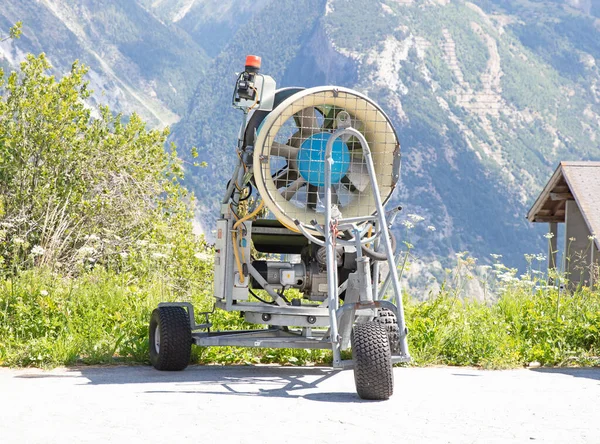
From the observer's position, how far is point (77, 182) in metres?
13.5

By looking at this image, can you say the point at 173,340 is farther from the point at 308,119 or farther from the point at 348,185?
the point at 308,119

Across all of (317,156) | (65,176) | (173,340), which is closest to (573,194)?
(65,176)

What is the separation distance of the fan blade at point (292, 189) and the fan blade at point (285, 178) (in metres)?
0.04

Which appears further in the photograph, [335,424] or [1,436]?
[335,424]

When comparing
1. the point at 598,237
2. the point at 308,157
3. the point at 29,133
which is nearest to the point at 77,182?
the point at 29,133

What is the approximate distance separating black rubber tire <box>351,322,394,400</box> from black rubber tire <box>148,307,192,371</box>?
1597 mm

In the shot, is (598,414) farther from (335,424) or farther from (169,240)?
(169,240)

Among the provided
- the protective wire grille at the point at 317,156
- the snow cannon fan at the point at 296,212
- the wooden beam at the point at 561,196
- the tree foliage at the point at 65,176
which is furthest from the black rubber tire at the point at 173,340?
the wooden beam at the point at 561,196

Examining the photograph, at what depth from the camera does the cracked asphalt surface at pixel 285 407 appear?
16.8ft

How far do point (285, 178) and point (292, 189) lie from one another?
12 cm

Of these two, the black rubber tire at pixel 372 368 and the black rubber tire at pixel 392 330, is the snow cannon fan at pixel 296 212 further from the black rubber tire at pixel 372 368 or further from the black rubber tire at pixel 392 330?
the black rubber tire at pixel 372 368

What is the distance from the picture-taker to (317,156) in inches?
305

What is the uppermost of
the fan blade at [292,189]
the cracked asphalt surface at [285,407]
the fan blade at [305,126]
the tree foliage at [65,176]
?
the tree foliage at [65,176]

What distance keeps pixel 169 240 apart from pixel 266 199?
6556mm
